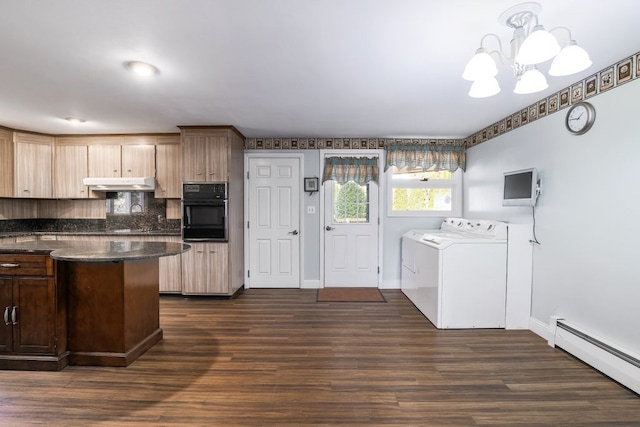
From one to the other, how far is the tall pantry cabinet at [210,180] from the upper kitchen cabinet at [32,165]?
2.10 metres

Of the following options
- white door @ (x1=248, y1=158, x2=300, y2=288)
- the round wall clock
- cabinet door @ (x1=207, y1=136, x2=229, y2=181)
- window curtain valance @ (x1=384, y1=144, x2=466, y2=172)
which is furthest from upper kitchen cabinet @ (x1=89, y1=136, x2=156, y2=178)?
the round wall clock

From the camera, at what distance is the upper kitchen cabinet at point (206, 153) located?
3.81 m

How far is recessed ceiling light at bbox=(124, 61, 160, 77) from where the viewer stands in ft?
7.09

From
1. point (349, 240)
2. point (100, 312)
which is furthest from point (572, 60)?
point (100, 312)

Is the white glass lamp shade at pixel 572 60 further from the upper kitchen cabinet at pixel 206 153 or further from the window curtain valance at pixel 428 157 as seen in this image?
the upper kitchen cabinet at pixel 206 153

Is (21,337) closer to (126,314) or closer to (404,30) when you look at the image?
(126,314)

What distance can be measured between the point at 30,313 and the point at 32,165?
9.49 ft

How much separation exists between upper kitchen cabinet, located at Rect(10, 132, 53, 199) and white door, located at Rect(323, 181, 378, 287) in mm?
3978

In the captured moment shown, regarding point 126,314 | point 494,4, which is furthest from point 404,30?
point 126,314

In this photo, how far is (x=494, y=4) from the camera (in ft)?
5.06

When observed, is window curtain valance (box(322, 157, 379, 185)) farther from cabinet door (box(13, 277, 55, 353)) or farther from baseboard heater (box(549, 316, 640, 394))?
cabinet door (box(13, 277, 55, 353))

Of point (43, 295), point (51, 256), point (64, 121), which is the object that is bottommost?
point (43, 295)

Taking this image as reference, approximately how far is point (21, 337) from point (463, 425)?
3170 mm

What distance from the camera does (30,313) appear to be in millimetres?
2227
